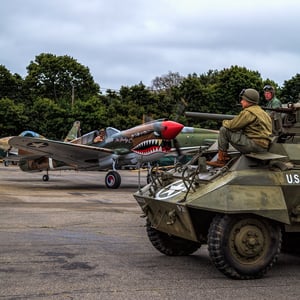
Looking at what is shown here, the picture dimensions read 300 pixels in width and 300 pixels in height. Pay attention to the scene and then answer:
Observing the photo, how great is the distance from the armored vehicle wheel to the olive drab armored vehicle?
0.59 m

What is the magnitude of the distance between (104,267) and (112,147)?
46.1ft

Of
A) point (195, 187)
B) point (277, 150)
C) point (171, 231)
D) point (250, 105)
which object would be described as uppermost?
point (250, 105)

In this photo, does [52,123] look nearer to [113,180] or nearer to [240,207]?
[113,180]

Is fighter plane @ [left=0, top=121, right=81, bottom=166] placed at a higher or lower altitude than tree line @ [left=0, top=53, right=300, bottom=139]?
lower

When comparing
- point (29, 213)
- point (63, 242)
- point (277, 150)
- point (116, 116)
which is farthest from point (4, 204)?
point (116, 116)

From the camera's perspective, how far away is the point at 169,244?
7.77 metres

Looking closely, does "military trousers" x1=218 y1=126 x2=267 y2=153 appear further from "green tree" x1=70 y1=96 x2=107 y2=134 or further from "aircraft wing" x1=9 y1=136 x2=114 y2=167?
"green tree" x1=70 y1=96 x2=107 y2=134

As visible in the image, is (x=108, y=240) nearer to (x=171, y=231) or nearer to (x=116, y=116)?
(x=171, y=231)

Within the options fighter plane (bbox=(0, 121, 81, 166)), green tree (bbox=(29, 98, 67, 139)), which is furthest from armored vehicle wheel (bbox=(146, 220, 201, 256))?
green tree (bbox=(29, 98, 67, 139))

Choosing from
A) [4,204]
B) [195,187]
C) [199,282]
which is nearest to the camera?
[199,282]

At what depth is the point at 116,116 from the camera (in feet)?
142

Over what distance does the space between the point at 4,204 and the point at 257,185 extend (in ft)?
30.3

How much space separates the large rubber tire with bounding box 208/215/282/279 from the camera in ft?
20.4

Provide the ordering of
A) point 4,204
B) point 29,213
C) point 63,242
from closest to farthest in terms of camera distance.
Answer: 1. point 63,242
2. point 29,213
3. point 4,204
